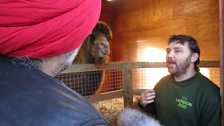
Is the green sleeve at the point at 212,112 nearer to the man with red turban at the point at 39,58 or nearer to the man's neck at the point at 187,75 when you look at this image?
the man's neck at the point at 187,75

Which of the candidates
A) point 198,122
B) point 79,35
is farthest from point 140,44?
point 79,35

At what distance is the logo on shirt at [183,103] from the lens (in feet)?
6.20

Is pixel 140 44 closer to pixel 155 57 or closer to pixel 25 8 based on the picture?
pixel 155 57

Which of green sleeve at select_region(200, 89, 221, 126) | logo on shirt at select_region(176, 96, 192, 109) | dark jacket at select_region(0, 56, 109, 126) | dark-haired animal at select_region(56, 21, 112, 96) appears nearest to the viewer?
dark jacket at select_region(0, 56, 109, 126)

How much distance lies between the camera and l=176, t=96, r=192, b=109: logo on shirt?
1891 mm

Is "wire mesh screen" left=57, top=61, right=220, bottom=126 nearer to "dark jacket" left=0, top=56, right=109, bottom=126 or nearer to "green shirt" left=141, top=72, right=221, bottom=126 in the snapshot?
"green shirt" left=141, top=72, right=221, bottom=126

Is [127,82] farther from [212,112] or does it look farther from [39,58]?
[39,58]

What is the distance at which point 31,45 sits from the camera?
1.93 feet

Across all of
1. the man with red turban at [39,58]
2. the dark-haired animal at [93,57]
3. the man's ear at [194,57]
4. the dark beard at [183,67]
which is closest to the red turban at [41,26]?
the man with red turban at [39,58]

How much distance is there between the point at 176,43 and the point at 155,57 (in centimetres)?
199

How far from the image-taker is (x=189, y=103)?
1.89 m

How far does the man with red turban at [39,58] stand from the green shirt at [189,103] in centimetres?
137

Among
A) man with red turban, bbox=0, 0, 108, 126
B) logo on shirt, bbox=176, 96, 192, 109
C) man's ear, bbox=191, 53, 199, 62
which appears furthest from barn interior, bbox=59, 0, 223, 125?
man with red turban, bbox=0, 0, 108, 126

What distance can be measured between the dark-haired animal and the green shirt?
79cm
